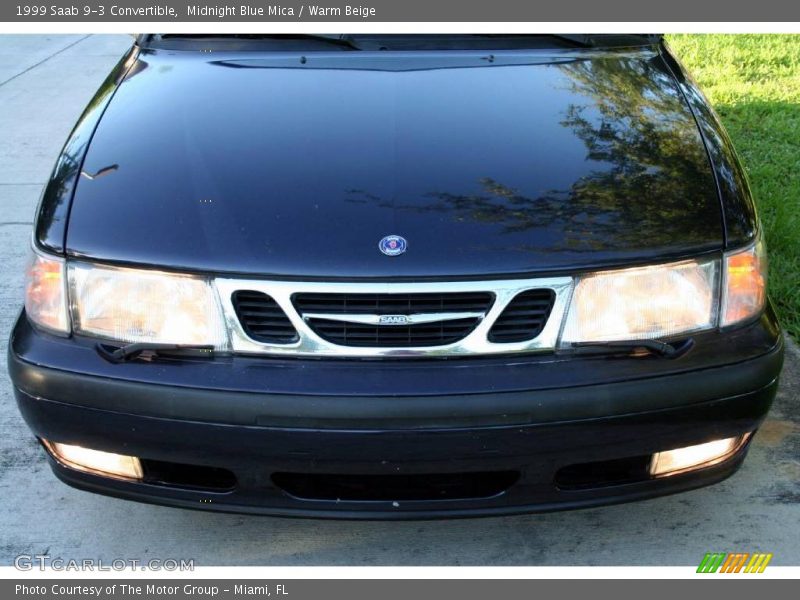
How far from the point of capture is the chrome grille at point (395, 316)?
6.75 ft

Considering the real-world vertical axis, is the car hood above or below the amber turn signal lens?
above

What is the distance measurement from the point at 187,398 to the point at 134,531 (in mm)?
743

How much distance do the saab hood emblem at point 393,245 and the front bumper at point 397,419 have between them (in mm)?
242

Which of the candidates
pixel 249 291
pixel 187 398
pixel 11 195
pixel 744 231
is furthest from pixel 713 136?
pixel 11 195

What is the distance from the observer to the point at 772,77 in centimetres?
677

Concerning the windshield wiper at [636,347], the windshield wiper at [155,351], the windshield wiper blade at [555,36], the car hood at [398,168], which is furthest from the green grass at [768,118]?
the windshield wiper at [155,351]

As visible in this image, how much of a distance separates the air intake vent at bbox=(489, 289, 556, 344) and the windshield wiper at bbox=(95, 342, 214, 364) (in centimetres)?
65

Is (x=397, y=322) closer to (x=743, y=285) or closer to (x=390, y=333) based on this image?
(x=390, y=333)

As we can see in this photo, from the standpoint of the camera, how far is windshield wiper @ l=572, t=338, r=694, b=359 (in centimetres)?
213

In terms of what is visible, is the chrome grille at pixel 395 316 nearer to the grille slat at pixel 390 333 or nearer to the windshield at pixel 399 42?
the grille slat at pixel 390 333

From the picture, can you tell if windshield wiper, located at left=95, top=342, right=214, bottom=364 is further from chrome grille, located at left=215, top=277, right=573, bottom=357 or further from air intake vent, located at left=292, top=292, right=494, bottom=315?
air intake vent, located at left=292, top=292, right=494, bottom=315

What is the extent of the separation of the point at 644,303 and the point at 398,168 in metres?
0.67

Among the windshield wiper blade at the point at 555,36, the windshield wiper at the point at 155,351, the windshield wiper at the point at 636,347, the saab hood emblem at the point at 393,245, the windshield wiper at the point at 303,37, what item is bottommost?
the windshield wiper at the point at 155,351

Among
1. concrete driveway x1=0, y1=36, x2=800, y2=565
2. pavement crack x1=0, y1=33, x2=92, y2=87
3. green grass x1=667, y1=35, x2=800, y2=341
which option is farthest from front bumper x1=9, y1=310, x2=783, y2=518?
pavement crack x1=0, y1=33, x2=92, y2=87
